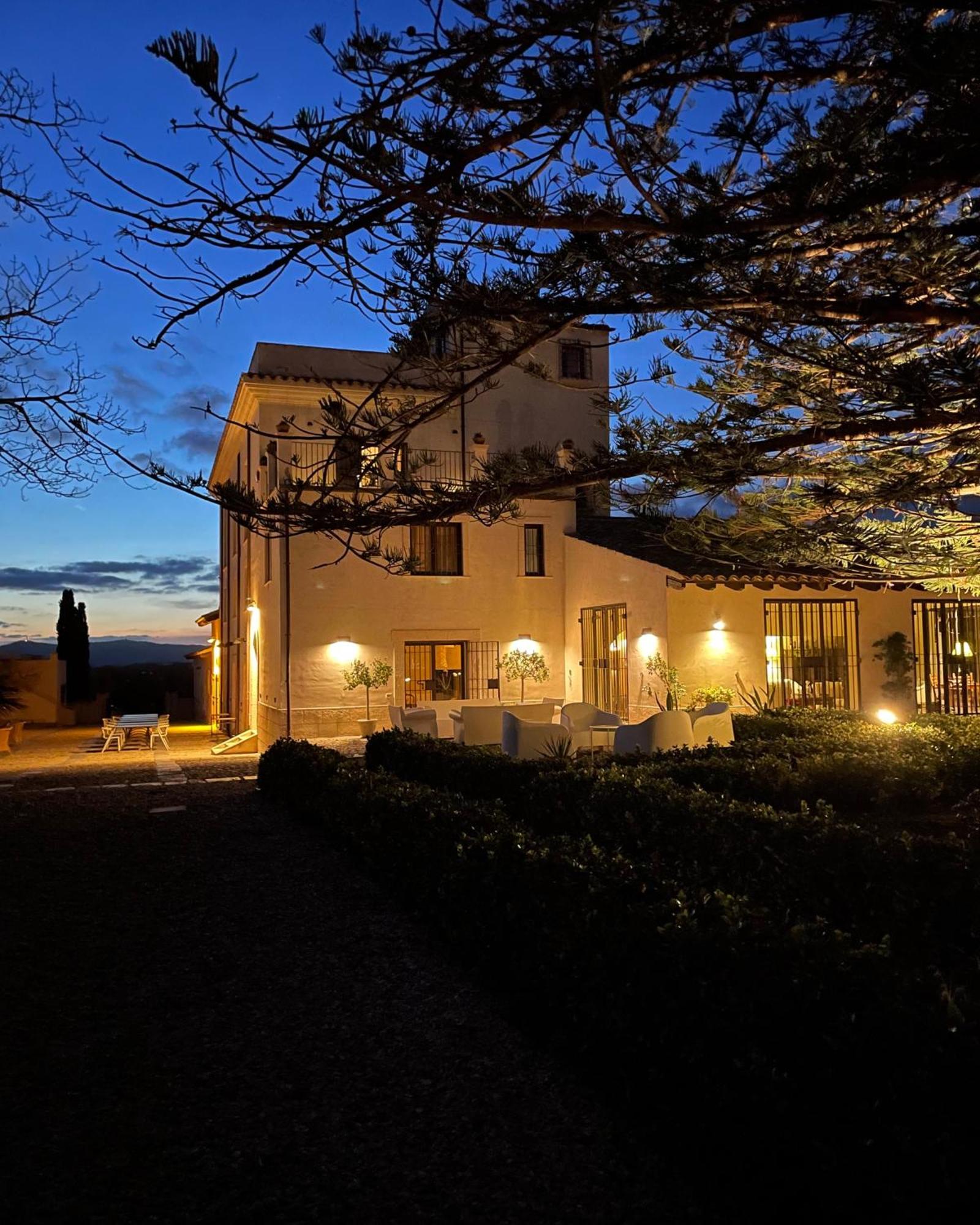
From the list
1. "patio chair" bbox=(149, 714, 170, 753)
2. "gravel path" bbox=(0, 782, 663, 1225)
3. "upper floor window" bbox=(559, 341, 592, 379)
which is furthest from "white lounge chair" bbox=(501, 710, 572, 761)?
"upper floor window" bbox=(559, 341, 592, 379)

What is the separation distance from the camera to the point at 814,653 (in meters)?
16.1

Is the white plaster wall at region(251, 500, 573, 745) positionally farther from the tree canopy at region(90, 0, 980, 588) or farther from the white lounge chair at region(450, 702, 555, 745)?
the tree canopy at region(90, 0, 980, 588)

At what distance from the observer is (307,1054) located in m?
3.61

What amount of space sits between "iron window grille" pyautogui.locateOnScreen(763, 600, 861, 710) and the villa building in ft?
0.08

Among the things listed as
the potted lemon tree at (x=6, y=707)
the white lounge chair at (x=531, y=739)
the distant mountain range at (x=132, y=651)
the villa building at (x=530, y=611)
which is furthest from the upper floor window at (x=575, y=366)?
the distant mountain range at (x=132, y=651)

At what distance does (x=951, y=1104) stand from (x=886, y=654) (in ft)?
49.3

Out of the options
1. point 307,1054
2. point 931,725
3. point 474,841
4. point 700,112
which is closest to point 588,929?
point 307,1054

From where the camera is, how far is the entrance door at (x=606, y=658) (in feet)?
53.1

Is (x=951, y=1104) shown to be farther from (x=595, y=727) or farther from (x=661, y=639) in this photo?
(x=661, y=639)

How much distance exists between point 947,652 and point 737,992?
622 inches

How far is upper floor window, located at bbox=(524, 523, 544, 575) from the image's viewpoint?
725 inches

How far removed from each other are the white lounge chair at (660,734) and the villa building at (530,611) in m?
4.25

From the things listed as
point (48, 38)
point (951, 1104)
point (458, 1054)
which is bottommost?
point (458, 1054)

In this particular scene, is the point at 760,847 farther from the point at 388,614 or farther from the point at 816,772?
the point at 388,614
